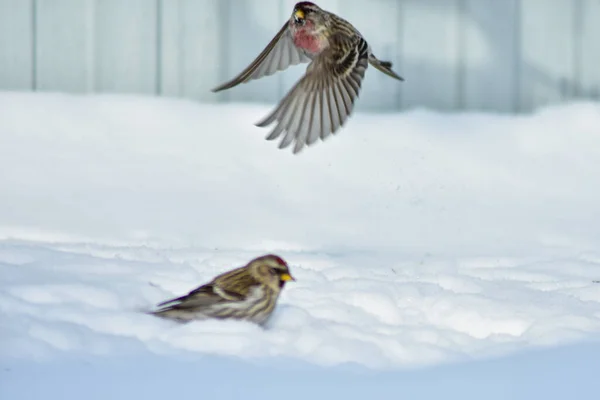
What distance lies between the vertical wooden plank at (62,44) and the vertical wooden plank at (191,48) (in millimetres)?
293

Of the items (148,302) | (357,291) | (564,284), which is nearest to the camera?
(148,302)

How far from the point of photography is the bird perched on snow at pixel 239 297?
2.26 meters

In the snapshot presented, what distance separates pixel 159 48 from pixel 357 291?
5.99 ft

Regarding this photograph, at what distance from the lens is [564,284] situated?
2.92 m

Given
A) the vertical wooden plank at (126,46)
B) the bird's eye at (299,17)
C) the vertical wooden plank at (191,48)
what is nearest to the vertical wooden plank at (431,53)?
the vertical wooden plank at (191,48)

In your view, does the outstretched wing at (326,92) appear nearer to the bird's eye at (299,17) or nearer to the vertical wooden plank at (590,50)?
the bird's eye at (299,17)

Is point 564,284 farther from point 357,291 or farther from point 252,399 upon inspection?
point 252,399

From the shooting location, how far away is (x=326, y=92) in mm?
2670

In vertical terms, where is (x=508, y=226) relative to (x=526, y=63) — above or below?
below

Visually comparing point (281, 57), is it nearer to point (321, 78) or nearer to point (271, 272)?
point (321, 78)

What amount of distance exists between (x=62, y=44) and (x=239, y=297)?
6.97 ft

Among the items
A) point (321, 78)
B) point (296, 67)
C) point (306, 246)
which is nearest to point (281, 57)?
point (321, 78)

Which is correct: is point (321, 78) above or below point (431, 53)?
below

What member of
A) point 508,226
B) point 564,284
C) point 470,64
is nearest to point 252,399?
point 564,284
